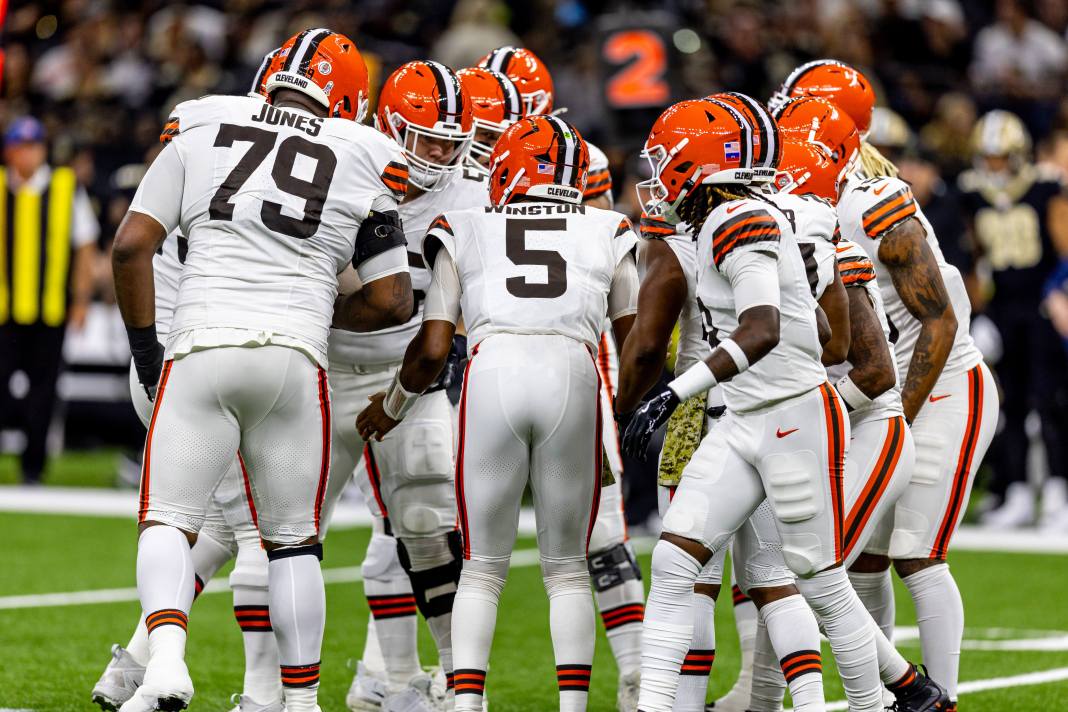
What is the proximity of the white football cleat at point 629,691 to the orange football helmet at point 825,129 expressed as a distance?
1763mm

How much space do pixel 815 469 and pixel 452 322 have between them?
116cm

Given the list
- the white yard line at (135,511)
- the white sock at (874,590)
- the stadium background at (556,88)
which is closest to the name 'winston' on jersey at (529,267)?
the white sock at (874,590)

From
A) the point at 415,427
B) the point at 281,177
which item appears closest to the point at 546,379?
the point at 415,427

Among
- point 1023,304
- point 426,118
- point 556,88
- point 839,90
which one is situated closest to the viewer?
point 426,118

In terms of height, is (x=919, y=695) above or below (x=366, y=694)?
above

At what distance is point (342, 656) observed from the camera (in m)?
6.28

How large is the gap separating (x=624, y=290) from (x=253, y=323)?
1156mm

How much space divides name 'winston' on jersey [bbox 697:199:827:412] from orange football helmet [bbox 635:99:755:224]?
0.40 ft

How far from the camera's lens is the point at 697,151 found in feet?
14.3

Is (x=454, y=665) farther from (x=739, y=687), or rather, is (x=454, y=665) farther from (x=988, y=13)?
(x=988, y=13)

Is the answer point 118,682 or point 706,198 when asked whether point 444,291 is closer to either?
point 706,198

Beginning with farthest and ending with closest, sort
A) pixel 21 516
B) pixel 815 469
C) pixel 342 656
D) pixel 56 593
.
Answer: pixel 21 516
pixel 56 593
pixel 342 656
pixel 815 469

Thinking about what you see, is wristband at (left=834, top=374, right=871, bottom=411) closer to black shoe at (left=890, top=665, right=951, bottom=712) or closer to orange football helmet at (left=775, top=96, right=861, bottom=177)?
orange football helmet at (left=775, top=96, right=861, bottom=177)

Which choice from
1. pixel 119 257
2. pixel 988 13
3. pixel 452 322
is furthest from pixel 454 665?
pixel 988 13
